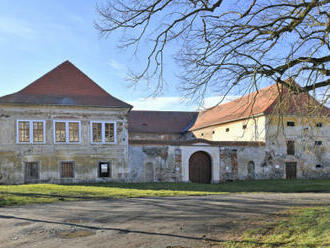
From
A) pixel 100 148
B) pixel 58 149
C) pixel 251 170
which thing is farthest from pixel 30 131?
pixel 251 170

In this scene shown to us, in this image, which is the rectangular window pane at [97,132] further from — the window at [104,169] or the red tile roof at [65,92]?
the window at [104,169]

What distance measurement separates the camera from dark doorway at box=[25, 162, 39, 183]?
24062 mm

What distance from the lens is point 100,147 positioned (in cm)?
2553

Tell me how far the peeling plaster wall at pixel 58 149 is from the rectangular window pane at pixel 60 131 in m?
0.34

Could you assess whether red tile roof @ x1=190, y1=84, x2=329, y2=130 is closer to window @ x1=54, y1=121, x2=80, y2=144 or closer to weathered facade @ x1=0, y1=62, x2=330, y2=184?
weathered facade @ x1=0, y1=62, x2=330, y2=184

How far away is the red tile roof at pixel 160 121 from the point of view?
1594 inches

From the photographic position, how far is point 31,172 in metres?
24.2

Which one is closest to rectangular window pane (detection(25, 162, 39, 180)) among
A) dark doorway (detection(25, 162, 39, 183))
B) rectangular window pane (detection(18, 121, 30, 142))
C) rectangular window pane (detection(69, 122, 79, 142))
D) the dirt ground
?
dark doorway (detection(25, 162, 39, 183))

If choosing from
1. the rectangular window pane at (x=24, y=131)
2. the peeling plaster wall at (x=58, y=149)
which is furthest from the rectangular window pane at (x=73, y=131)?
the rectangular window pane at (x=24, y=131)

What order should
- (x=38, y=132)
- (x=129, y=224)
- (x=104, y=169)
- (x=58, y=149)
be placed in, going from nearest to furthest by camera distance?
(x=129, y=224)
(x=38, y=132)
(x=58, y=149)
(x=104, y=169)

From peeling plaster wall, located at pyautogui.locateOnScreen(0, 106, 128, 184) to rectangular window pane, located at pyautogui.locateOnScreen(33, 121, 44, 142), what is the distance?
1.16ft

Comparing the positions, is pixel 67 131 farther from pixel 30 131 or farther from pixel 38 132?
pixel 30 131

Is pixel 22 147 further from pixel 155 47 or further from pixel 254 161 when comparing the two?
pixel 155 47

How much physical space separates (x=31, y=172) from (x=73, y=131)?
12.9 ft
